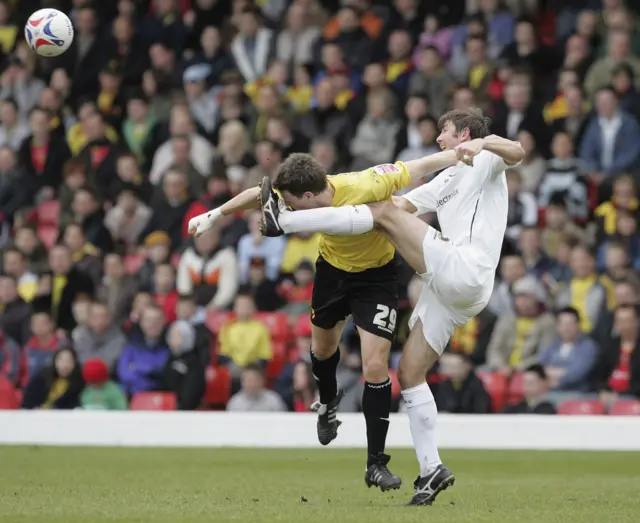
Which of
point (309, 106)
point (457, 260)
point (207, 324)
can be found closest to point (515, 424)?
point (207, 324)

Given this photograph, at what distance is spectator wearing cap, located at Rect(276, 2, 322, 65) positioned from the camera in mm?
19703

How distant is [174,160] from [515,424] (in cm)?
662

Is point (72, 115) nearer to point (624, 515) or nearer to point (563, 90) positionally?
point (563, 90)

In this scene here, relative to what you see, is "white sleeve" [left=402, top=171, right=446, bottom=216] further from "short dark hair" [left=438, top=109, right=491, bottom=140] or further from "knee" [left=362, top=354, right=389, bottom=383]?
"knee" [left=362, top=354, right=389, bottom=383]

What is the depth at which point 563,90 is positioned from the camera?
17250mm

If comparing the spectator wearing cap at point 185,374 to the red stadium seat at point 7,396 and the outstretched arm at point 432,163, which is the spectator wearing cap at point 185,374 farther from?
the outstretched arm at point 432,163

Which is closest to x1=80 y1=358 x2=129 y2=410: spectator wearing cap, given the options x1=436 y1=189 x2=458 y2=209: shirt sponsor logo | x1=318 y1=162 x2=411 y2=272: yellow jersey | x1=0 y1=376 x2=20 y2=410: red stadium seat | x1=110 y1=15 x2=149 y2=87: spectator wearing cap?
x1=0 y1=376 x2=20 y2=410: red stadium seat

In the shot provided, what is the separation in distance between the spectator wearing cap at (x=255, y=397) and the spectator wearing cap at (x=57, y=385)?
6.01ft

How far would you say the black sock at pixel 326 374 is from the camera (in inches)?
410

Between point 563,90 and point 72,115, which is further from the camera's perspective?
point 72,115

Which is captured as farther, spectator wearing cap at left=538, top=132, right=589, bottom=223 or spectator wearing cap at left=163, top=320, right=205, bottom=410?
spectator wearing cap at left=538, top=132, right=589, bottom=223

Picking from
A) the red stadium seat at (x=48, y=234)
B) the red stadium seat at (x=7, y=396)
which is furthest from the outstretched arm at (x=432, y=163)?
the red stadium seat at (x=48, y=234)

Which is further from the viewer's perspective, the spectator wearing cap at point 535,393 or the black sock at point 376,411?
the spectator wearing cap at point 535,393

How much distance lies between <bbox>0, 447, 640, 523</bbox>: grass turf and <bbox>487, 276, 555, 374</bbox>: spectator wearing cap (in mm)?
1661
